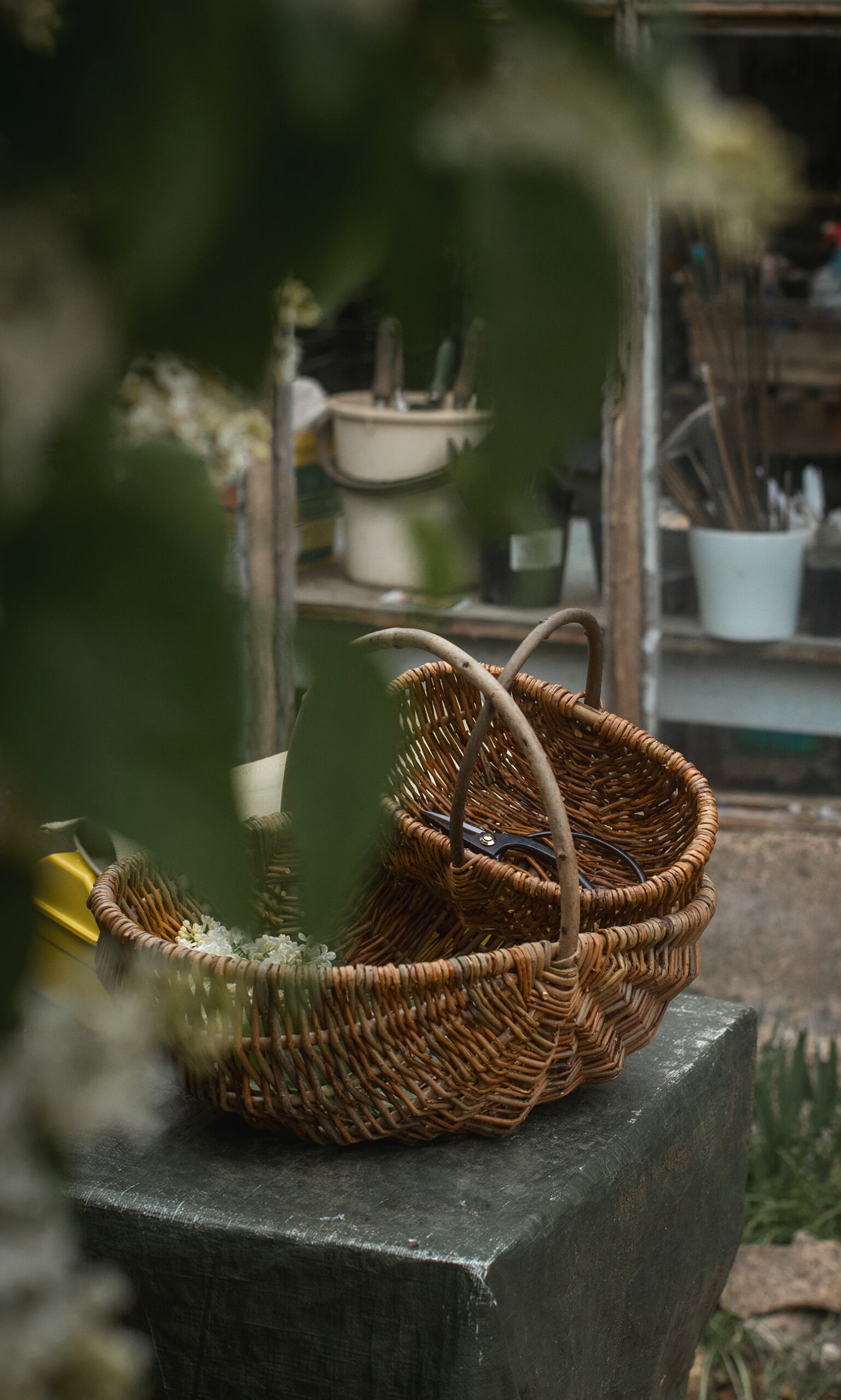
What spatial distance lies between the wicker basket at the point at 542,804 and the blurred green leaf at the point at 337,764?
0.95 m

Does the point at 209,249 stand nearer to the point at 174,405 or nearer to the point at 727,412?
the point at 174,405

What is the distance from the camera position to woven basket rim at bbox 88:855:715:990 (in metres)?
0.92

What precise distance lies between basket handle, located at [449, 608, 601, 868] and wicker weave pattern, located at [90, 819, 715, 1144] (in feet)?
0.49

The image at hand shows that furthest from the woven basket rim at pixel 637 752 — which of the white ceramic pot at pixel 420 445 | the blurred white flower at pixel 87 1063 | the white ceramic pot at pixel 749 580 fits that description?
the white ceramic pot at pixel 749 580

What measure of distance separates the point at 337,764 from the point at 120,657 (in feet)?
0.14

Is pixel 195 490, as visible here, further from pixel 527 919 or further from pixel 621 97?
pixel 527 919

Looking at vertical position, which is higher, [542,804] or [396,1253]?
[542,804]

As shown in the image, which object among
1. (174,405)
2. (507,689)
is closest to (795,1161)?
(507,689)

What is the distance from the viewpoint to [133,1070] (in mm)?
219

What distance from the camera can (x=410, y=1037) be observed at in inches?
40.1

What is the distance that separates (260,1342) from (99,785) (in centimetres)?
97

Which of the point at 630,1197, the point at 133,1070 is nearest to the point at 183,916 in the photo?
the point at 630,1197

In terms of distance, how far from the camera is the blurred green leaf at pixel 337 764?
7.3 inches

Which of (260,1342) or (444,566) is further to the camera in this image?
(260,1342)
